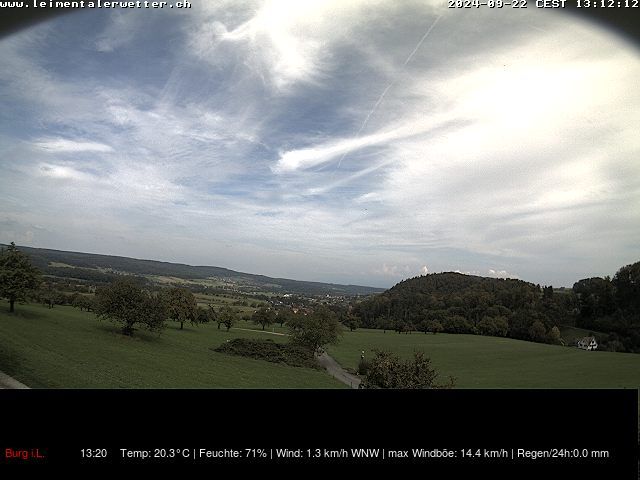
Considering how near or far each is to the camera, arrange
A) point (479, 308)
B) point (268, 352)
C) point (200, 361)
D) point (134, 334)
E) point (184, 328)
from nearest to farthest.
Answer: point (200, 361), point (134, 334), point (268, 352), point (184, 328), point (479, 308)

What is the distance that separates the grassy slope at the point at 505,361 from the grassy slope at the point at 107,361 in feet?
23.6

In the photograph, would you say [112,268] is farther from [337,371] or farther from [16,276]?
[337,371]

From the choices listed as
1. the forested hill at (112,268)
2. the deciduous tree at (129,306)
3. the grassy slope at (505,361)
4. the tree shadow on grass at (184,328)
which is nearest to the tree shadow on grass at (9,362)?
the forested hill at (112,268)

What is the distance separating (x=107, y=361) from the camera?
9680mm

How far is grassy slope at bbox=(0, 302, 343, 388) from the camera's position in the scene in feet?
20.5

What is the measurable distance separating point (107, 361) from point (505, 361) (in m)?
19.5

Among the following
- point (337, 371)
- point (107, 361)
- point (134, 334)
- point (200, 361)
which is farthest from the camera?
point (337, 371)

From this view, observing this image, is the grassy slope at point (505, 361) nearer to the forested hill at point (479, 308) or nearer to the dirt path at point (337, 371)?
the dirt path at point (337, 371)

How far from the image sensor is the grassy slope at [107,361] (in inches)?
246

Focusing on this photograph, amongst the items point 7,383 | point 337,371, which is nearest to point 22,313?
point 7,383

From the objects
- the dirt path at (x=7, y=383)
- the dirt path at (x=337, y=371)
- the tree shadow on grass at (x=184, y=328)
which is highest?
the dirt path at (x=7, y=383)
